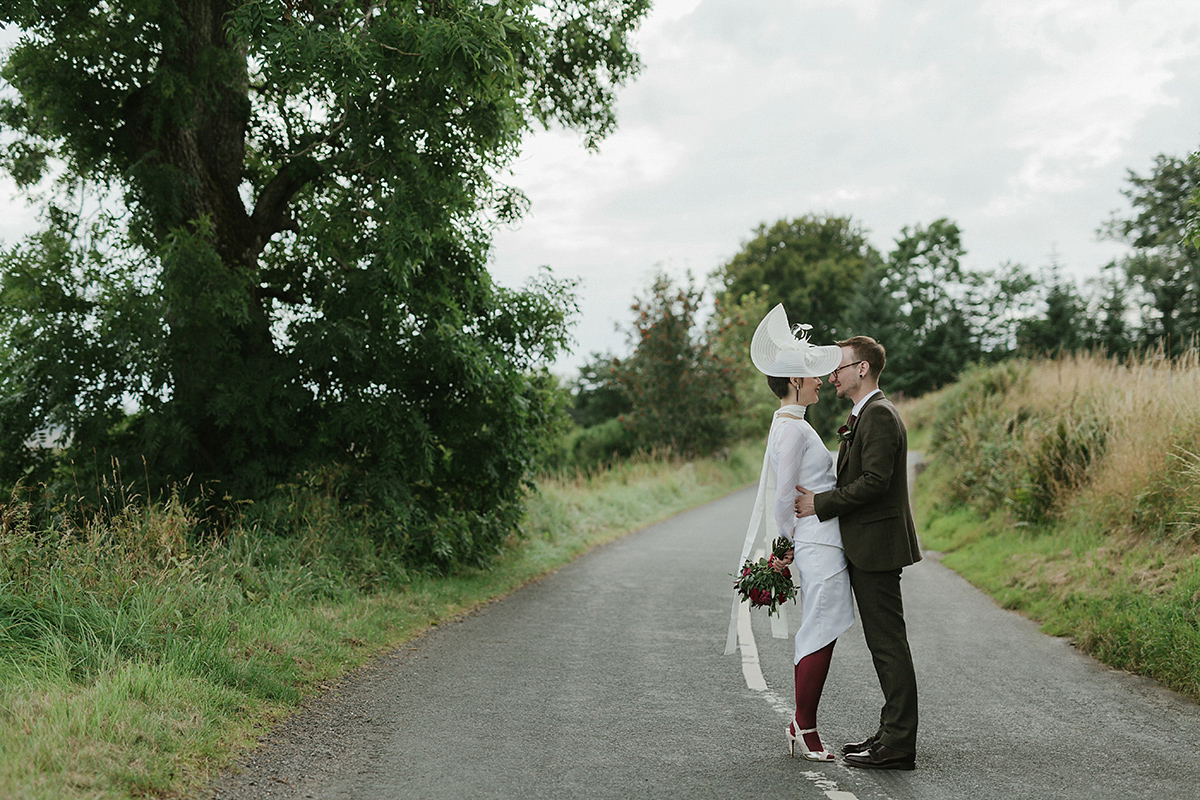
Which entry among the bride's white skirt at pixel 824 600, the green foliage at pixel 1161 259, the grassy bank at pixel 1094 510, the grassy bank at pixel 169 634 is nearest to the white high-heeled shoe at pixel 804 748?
the bride's white skirt at pixel 824 600

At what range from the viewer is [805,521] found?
5.19 metres

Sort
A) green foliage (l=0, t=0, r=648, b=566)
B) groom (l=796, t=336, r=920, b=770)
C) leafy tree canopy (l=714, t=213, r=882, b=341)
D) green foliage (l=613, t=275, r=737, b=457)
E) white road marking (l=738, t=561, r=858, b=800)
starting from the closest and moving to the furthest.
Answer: white road marking (l=738, t=561, r=858, b=800) → groom (l=796, t=336, r=920, b=770) → green foliage (l=0, t=0, r=648, b=566) → green foliage (l=613, t=275, r=737, b=457) → leafy tree canopy (l=714, t=213, r=882, b=341)

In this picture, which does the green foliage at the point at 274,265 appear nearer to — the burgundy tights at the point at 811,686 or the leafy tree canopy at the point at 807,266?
the burgundy tights at the point at 811,686

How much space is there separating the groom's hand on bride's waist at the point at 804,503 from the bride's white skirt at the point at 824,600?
178 mm

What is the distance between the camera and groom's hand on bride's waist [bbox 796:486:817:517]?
5.11 m

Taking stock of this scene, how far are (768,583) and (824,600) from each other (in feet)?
1.09

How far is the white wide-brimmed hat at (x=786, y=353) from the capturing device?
5.21m

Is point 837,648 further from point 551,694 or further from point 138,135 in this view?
point 138,135

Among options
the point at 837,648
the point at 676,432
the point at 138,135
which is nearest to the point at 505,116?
the point at 138,135

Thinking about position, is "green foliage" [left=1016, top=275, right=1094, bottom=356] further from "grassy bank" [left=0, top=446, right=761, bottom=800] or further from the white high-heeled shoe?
the white high-heeled shoe

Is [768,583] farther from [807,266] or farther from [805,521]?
[807,266]

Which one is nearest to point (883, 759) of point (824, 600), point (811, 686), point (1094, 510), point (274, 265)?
point (811, 686)

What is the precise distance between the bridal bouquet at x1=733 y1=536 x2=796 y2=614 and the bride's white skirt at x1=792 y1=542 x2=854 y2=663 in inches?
6.4

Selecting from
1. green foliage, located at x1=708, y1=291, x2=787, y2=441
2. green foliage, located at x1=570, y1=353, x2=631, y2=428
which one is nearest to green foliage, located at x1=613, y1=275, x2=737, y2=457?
green foliage, located at x1=708, y1=291, x2=787, y2=441
